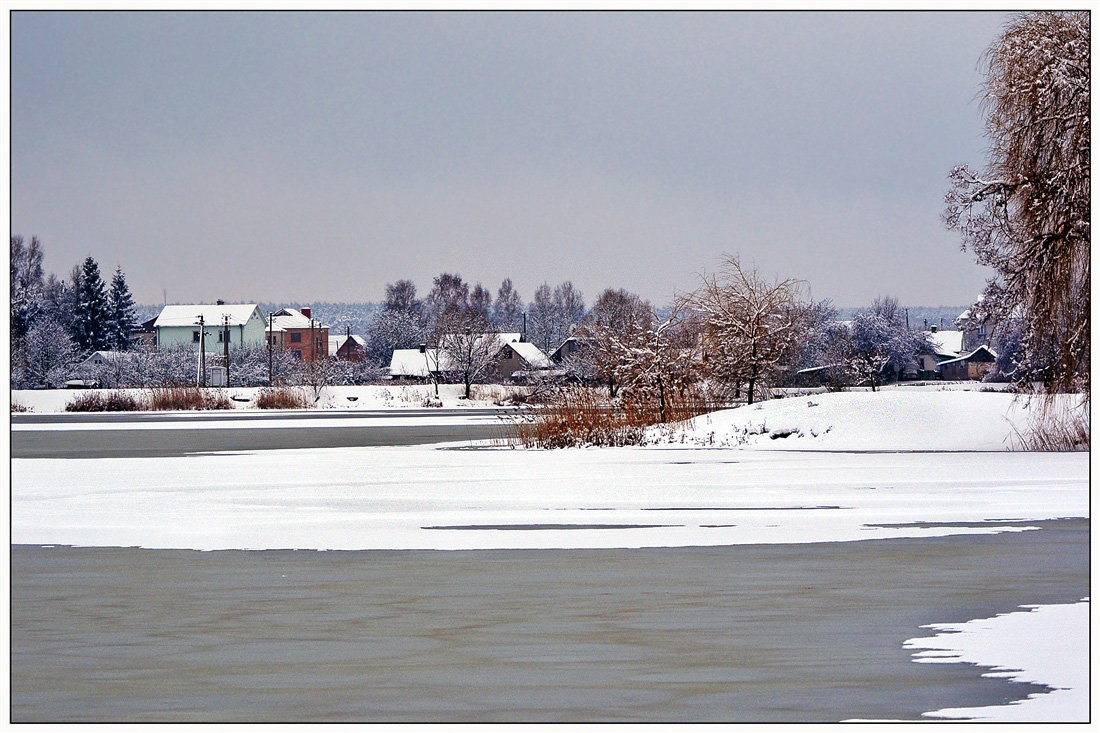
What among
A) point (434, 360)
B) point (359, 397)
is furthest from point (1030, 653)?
point (434, 360)

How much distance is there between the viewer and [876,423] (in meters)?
32.4

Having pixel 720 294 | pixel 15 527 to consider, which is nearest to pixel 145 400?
pixel 720 294

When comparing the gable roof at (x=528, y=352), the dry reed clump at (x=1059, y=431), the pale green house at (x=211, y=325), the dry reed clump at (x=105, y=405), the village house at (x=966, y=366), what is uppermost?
the pale green house at (x=211, y=325)

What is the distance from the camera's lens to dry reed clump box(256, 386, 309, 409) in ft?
256

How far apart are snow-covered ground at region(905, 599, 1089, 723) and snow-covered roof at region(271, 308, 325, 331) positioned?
539ft

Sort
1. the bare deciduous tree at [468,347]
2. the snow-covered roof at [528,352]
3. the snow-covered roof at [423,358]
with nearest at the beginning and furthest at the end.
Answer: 1. the bare deciduous tree at [468,347]
2. the snow-covered roof at [423,358]
3. the snow-covered roof at [528,352]

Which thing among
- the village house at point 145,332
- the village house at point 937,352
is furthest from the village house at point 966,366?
the village house at point 145,332

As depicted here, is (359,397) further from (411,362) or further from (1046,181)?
(1046,181)

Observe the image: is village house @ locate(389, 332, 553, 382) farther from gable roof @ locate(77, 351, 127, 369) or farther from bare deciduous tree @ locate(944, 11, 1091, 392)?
bare deciduous tree @ locate(944, 11, 1091, 392)

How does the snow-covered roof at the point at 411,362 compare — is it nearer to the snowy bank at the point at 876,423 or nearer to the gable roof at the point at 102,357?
the gable roof at the point at 102,357

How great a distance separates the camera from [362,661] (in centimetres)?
920

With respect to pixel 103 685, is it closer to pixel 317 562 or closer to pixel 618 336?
pixel 317 562

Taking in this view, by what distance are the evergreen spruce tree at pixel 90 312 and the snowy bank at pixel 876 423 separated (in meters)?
102

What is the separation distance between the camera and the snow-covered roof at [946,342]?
154038 millimetres
